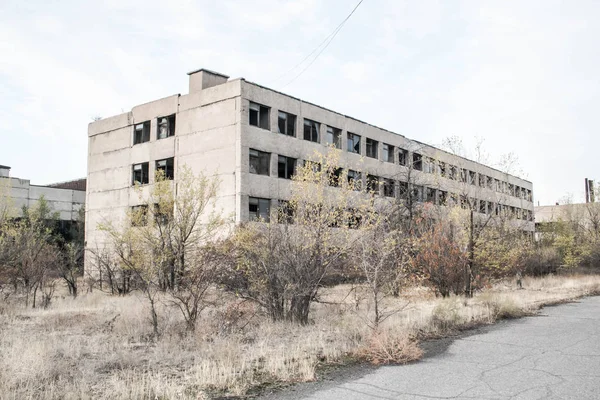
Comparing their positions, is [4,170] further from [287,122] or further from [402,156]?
[402,156]

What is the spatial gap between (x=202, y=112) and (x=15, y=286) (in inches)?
665

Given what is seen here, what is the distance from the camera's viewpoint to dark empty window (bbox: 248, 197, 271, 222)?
31938 millimetres

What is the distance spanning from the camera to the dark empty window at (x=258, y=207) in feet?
105

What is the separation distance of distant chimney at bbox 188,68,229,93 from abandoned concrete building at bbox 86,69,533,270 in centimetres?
7

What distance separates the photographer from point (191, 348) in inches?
448

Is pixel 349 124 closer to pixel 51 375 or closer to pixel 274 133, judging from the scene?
pixel 274 133

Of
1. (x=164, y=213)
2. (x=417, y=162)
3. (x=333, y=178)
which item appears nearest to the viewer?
(x=164, y=213)

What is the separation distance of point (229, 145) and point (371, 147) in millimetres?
16313

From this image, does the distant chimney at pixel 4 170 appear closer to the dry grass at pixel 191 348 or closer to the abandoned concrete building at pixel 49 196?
the abandoned concrete building at pixel 49 196

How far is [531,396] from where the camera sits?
7.34 metres

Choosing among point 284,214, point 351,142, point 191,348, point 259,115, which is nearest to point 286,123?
point 259,115

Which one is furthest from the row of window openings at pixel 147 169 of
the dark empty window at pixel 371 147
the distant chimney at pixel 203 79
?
the dark empty window at pixel 371 147

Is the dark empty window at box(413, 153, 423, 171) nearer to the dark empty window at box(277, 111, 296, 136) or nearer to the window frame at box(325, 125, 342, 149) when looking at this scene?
the window frame at box(325, 125, 342, 149)

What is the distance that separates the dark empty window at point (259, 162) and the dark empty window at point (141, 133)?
9.84m
